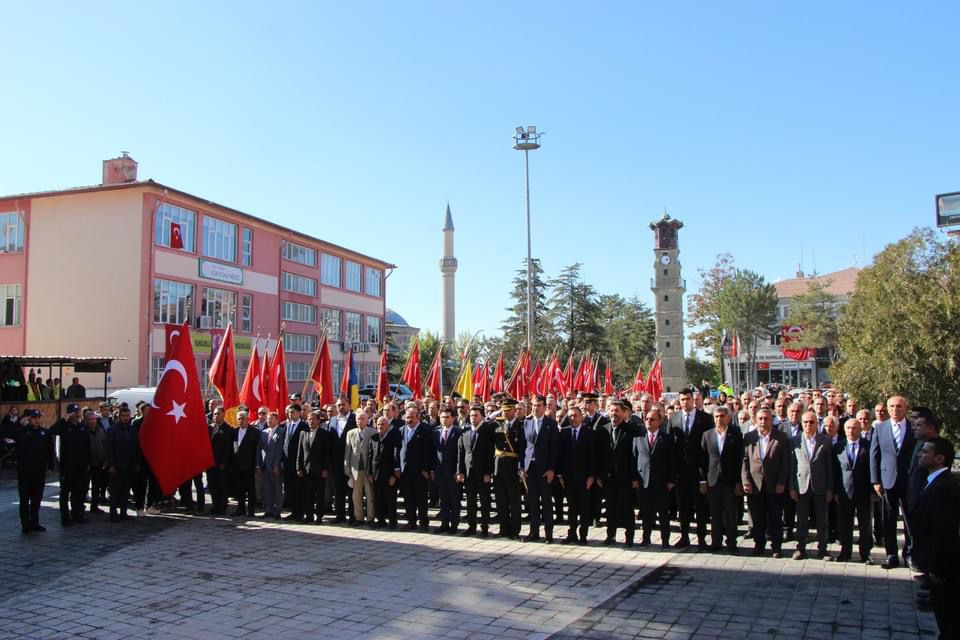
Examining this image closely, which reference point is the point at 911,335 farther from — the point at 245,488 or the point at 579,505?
the point at 245,488

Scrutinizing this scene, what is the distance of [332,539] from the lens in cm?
1044

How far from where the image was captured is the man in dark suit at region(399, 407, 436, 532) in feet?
36.3

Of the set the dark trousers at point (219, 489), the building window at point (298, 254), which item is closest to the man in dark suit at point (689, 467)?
the dark trousers at point (219, 489)

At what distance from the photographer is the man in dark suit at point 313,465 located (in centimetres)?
1169

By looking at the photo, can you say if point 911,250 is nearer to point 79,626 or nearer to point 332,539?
point 332,539

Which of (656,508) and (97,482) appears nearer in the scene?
(656,508)

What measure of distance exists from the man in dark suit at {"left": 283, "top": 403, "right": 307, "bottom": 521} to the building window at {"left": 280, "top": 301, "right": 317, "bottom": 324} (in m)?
32.6

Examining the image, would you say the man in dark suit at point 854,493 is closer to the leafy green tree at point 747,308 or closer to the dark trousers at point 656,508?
the dark trousers at point 656,508

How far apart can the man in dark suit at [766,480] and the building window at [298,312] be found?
37768 millimetres

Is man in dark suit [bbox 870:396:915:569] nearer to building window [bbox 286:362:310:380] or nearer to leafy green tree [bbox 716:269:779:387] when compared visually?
building window [bbox 286:362:310:380]

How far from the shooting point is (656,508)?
9.77 metres

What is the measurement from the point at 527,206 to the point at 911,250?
61.5 feet

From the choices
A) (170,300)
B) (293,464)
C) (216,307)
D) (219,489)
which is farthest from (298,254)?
(293,464)

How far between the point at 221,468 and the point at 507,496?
520 cm
